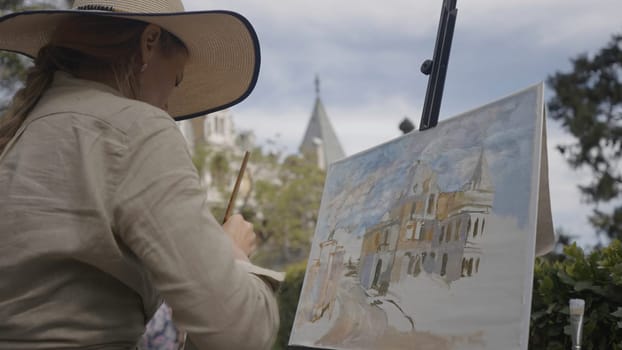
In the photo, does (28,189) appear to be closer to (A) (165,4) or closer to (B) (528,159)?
(A) (165,4)

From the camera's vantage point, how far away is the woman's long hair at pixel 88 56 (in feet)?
4.49

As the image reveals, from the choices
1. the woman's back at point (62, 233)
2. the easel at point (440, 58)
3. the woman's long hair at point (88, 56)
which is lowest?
the woman's back at point (62, 233)

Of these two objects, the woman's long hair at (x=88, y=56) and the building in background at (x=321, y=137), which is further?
the building in background at (x=321, y=137)

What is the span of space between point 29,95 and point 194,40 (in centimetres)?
37

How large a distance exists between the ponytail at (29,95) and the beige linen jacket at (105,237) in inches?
5.0

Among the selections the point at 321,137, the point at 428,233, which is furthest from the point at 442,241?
the point at 321,137

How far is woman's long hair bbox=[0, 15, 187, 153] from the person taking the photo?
137 centimetres

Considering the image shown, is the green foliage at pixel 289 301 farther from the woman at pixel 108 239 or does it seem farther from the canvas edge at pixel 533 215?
the woman at pixel 108 239

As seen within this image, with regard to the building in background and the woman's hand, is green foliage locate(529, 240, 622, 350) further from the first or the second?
the building in background

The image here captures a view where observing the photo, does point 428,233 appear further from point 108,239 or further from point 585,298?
point 108,239

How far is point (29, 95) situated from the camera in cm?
136

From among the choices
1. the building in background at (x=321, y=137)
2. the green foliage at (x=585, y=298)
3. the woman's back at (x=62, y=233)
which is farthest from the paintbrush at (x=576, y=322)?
the building in background at (x=321, y=137)

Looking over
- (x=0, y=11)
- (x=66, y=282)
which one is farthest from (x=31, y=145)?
(x=0, y=11)

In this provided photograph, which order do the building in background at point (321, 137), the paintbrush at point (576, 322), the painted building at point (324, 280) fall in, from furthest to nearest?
the building in background at point (321, 137), the painted building at point (324, 280), the paintbrush at point (576, 322)
